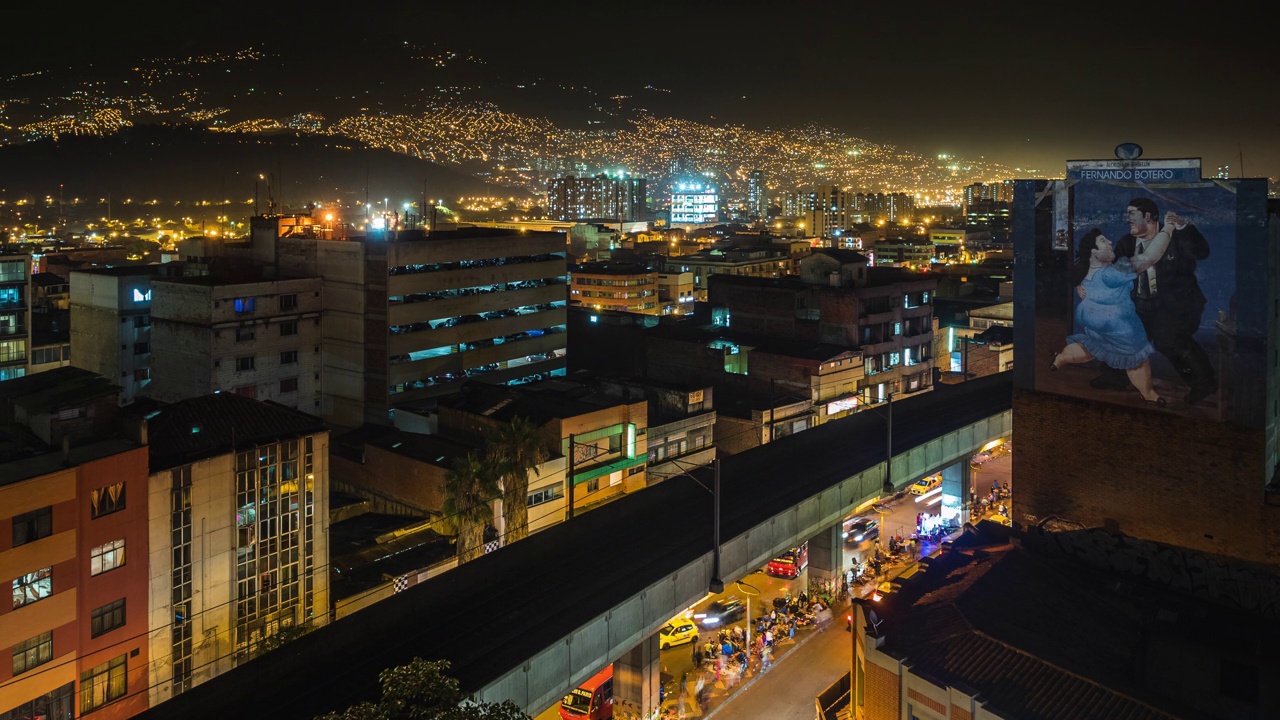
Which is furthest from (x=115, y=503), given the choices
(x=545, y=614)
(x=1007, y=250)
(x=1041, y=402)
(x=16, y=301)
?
(x=1007, y=250)

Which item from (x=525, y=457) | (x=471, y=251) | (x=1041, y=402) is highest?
(x=471, y=251)

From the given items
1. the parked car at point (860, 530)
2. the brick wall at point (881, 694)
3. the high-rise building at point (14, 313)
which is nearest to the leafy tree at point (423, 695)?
the brick wall at point (881, 694)

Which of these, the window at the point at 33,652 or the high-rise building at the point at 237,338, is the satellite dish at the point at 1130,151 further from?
the high-rise building at the point at 237,338

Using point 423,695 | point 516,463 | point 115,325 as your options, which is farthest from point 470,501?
point 115,325

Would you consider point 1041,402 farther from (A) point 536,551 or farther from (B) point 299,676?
(B) point 299,676

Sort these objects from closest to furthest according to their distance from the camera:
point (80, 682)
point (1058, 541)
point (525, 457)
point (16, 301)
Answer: point (80, 682) → point (1058, 541) → point (525, 457) → point (16, 301)

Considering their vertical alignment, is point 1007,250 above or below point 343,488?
above

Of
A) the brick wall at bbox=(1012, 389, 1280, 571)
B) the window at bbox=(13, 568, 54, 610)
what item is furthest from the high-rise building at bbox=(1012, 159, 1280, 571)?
the window at bbox=(13, 568, 54, 610)

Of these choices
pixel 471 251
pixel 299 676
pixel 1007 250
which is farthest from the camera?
pixel 1007 250
